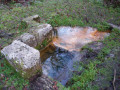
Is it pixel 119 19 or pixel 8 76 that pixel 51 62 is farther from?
pixel 119 19

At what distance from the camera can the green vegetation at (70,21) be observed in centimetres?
396

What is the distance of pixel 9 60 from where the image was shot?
146 inches

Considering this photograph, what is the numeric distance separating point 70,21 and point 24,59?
558cm

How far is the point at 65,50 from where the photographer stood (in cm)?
598

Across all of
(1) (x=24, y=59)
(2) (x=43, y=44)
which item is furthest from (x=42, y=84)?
(2) (x=43, y=44)

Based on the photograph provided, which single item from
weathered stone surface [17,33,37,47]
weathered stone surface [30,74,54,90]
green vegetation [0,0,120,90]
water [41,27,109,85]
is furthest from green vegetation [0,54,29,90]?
water [41,27,109,85]

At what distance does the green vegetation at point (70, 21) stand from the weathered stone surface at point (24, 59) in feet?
1.13

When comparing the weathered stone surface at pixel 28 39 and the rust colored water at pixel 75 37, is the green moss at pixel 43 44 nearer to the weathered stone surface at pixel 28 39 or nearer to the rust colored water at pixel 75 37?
the weathered stone surface at pixel 28 39

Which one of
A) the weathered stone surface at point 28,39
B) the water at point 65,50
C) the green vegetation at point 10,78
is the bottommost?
the water at point 65,50

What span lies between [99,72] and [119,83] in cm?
81

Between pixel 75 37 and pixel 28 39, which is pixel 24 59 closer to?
pixel 28 39

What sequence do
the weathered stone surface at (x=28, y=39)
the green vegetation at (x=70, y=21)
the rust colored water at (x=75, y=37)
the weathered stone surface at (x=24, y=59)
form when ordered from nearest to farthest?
the weathered stone surface at (x=24, y=59) → the green vegetation at (x=70, y=21) → the weathered stone surface at (x=28, y=39) → the rust colored water at (x=75, y=37)


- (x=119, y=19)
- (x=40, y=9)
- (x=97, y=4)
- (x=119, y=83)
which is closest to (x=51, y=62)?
(x=119, y=83)

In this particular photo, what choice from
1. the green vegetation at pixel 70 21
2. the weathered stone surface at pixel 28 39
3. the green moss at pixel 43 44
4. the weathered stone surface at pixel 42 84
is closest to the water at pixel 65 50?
the green moss at pixel 43 44
